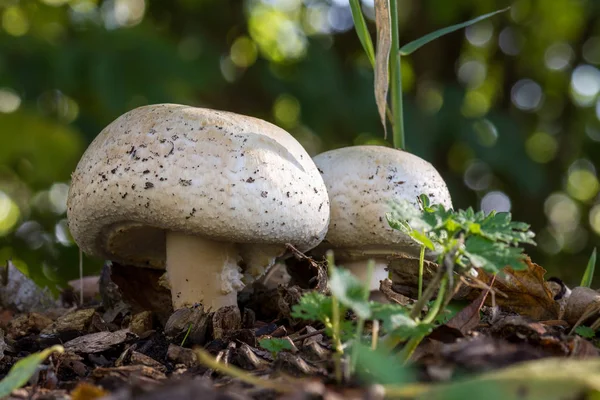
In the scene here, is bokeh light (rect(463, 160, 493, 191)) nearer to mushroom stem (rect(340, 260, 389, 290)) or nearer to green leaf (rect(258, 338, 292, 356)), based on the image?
mushroom stem (rect(340, 260, 389, 290))

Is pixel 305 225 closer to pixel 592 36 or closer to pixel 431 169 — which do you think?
pixel 431 169

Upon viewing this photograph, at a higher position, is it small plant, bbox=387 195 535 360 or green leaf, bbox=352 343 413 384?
small plant, bbox=387 195 535 360

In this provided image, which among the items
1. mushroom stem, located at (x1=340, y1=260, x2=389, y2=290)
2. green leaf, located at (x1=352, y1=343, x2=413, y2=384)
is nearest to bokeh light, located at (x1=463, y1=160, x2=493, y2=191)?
mushroom stem, located at (x1=340, y1=260, x2=389, y2=290)

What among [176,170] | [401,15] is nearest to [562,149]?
[401,15]

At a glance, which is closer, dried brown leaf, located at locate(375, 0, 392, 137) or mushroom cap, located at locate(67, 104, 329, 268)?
mushroom cap, located at locate(67, 104, 329, 268)

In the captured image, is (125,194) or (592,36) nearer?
(125,194)

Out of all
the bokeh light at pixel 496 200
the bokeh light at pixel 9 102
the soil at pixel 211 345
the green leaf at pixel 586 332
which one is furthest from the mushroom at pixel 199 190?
the bokeh light at pixel 496 200

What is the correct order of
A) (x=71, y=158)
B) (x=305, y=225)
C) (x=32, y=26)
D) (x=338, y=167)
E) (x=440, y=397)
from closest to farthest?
1. (x=440, y=397)
2. (x=305, y=225)
3. (x=338, y=167)
4. (x=71, y=158)
5. (x=32, y=26)
